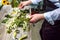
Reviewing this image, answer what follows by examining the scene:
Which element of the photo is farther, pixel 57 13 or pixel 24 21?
pixel 24 21

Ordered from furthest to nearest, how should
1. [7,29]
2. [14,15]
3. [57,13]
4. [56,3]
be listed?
[14,15] < [7,29] < [56,3] < [57,13]

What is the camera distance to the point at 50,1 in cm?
116

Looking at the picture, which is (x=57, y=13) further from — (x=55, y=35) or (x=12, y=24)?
(x=12, y=24)

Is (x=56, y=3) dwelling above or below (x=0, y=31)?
above

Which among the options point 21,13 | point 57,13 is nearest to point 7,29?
point 21,13

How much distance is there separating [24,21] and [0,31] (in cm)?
21

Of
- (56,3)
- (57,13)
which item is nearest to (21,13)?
(56,3)

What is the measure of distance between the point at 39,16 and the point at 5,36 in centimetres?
29

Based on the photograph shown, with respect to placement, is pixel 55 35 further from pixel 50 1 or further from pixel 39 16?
pixel 50 1

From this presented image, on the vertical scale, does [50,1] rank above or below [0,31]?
above

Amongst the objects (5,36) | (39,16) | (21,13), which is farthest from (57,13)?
(21,13)

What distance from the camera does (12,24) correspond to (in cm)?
126

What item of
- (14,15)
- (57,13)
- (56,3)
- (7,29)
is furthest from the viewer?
(14,15)

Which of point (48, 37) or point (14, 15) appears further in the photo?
point (14, 15)
